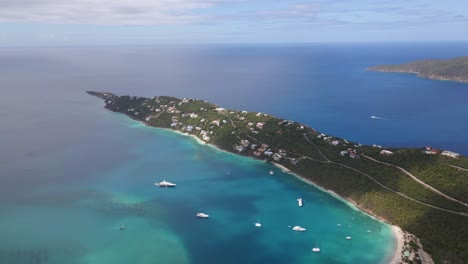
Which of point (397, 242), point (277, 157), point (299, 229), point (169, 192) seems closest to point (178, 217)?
point (169, 192)

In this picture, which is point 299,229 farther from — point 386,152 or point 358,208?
point 386,152

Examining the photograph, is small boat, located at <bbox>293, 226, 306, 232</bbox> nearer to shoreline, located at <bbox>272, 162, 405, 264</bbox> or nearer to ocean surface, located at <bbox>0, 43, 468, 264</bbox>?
ocean surface, located at <bbox>0, 43, 468, 264</bbox>

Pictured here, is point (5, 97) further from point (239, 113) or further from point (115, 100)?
point (239, 113)

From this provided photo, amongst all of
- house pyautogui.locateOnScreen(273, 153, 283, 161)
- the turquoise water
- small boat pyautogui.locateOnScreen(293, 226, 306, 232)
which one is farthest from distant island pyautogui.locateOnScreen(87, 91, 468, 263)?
small boat pyautogui.locateOnScreen(293, 226, 306, 232)

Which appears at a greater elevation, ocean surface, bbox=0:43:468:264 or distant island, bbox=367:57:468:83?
distant island, bbox=367:57:468:83

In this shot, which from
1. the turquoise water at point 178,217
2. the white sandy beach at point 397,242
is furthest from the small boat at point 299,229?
the white sandy beach at point 397,242

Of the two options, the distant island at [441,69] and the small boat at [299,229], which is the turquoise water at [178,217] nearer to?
the small boat at [299,229]
